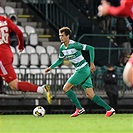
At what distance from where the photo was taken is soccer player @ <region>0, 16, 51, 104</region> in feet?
62.3

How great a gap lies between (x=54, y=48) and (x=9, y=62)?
8.70m

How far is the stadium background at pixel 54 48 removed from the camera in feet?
81.3

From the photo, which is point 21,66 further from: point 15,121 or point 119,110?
point 15,121

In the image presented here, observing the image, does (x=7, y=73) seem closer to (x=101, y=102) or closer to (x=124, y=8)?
(x=101, y=102)

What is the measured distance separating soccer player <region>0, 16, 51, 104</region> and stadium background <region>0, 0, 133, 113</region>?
16.3 feet

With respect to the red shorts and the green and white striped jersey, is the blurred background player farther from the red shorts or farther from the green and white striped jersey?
the red shorts

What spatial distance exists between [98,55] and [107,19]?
211 cm

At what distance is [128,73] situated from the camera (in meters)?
14.2

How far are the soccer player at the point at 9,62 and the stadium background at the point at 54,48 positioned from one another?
16.3 ft

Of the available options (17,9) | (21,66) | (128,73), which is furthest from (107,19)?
(128,73)

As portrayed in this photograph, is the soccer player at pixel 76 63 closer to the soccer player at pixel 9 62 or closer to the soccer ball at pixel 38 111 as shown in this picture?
the soccer ball at pixel 38 111

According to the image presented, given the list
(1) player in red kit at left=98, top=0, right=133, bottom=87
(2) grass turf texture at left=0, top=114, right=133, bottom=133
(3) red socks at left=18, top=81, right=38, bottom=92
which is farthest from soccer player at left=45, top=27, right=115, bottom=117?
(1) player in red kit at left=98, top=0, right=133, bottom=87

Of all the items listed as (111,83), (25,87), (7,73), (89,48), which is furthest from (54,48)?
(7,73)

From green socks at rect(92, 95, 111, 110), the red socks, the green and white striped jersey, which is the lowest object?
green socks at rect(92, 95, 111, 110)
